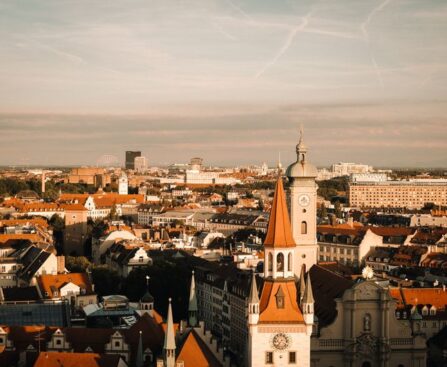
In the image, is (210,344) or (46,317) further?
(46,317)

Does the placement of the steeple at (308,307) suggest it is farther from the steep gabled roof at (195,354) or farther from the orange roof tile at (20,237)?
the orange roof tile at (20,237)

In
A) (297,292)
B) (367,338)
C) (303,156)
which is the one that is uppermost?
(303,156)

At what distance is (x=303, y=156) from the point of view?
93438mm

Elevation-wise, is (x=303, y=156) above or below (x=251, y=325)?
above

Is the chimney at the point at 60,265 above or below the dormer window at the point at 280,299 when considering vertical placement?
below

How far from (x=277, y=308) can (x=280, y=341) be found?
2.19 m

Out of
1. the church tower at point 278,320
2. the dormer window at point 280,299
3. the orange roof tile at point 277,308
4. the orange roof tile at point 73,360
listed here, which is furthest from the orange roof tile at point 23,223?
the dormer window at point 280,299

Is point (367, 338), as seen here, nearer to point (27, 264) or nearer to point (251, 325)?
point (251, 325)

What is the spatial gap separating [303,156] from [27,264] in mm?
48316

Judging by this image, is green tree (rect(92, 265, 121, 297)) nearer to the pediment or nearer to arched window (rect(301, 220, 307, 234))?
arched window (rect(301, 220, 307, 234))

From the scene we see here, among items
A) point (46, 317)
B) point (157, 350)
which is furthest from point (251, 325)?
point (46, 317)

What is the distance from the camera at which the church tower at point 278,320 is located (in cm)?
5475

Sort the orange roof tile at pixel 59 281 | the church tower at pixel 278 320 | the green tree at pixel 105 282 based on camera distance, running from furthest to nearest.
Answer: the green tree at pixel 105 282
the orange roof tile at pixel 59 281
the church tower at pixel 278 320

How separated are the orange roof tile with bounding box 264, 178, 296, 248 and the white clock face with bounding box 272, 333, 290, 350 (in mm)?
5950
